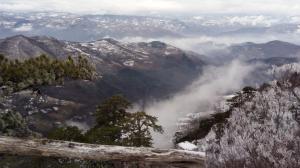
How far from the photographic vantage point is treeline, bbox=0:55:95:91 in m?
16.2

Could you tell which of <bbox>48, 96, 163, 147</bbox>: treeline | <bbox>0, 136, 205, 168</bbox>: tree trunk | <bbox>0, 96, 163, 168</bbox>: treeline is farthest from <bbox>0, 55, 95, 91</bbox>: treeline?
<bbox>48, 96, 163, 147</bbox>: treeline

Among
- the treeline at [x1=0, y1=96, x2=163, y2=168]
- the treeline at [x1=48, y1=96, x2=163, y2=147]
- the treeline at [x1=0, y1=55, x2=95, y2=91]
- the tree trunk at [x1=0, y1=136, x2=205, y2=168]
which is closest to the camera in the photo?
the tree trunk at [x1=0, y1=136, x2=205, y2=168]

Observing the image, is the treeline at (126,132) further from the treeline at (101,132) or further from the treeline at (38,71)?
the treeline at (38,71)

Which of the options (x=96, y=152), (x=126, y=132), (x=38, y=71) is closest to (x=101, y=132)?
(x=126, y=132)

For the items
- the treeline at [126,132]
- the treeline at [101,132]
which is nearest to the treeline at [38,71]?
the treeline at [101,132]

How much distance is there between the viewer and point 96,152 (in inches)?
531

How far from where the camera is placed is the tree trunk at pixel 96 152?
1335 cm

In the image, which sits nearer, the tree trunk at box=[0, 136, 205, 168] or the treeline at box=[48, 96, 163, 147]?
the tree trunk at box=[0, 136, 205, 168]

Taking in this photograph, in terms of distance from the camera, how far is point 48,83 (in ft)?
54.2

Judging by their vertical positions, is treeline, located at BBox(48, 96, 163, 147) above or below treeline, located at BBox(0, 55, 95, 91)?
below

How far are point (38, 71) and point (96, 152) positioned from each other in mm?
4709

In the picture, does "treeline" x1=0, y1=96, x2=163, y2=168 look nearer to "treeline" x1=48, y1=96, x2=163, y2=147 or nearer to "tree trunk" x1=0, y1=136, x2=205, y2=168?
"treeline" x1=48, y1=96, x2=163, y2=147

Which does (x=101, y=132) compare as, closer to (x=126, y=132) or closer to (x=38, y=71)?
(x=126, y=132)

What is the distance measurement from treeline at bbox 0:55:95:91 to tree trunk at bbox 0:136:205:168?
3255mm
